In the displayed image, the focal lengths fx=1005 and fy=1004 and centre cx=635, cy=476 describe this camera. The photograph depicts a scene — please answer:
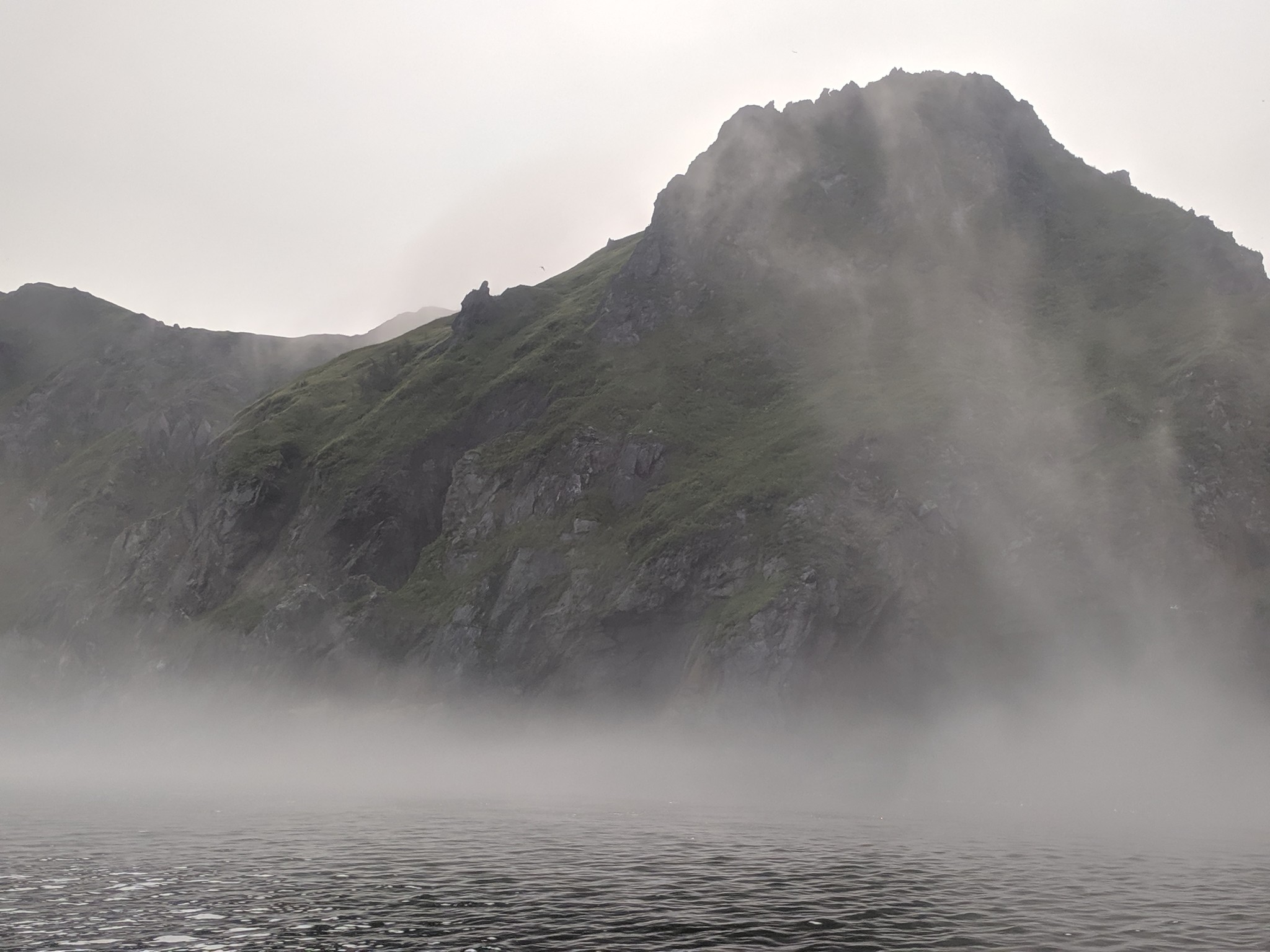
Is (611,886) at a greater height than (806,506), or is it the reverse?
(806,506)

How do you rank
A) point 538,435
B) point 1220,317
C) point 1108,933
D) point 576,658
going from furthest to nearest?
point 538,435, point 1220,317, point 576,658, point 1108,933

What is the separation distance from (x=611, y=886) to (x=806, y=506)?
99.0 m

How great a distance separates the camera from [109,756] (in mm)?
163250

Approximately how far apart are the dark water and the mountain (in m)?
57.0

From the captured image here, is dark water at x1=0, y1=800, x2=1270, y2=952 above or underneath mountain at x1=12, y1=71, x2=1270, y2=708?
underneath

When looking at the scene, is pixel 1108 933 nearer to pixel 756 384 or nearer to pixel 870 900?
pixel 870 900

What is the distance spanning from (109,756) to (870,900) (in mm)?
157487

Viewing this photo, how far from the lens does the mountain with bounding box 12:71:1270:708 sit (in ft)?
405

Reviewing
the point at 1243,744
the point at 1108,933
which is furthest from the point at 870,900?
the point at 1243,744

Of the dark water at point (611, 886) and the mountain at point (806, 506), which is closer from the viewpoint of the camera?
the dark water at point (611, 886)

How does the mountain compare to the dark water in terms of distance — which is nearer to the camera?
the dark water

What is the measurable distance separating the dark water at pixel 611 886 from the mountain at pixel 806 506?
5705cm

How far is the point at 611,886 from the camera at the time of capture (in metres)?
43.7

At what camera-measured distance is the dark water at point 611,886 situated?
3400cm
